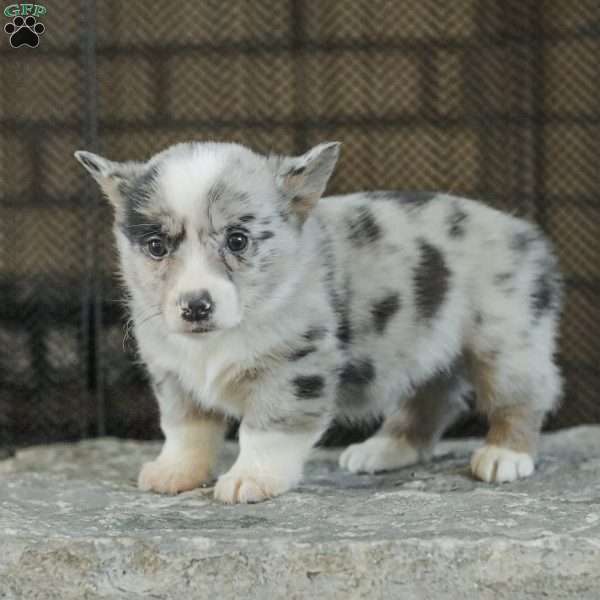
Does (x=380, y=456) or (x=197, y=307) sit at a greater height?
(x=197, y=307)

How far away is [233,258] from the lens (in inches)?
101

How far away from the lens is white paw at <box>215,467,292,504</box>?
8.70 ft

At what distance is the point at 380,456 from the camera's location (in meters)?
3.25

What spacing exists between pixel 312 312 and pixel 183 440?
1.72 ft

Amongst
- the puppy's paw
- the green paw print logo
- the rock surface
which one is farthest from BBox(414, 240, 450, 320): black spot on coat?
the green paw print logo

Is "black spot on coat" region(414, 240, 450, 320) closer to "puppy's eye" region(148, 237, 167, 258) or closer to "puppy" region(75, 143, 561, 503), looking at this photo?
"puppy" region(75, 143, 561, 503)

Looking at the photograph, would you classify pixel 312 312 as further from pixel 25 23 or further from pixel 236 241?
pixel 25 23

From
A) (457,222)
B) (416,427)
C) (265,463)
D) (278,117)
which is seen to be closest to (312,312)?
(265,463)

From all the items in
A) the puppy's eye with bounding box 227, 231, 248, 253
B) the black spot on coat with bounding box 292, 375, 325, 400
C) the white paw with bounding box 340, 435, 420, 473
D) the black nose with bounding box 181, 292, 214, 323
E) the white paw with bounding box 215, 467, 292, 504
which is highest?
the puppy's eye with bounding box 227, 231, 248, 253

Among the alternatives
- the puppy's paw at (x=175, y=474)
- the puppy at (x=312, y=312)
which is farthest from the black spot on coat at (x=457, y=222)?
the puppy's paw at (x=175, y=474)

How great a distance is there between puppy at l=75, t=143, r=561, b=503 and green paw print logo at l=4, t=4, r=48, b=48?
109cm

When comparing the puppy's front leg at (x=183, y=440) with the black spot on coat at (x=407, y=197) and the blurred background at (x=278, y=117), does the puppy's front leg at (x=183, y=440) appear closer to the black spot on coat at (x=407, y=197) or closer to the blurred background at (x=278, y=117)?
the black spot on coat at (x=407, y=197)

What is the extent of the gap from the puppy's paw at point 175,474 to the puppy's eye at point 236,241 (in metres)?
0.64

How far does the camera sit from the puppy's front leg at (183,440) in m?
2.87
